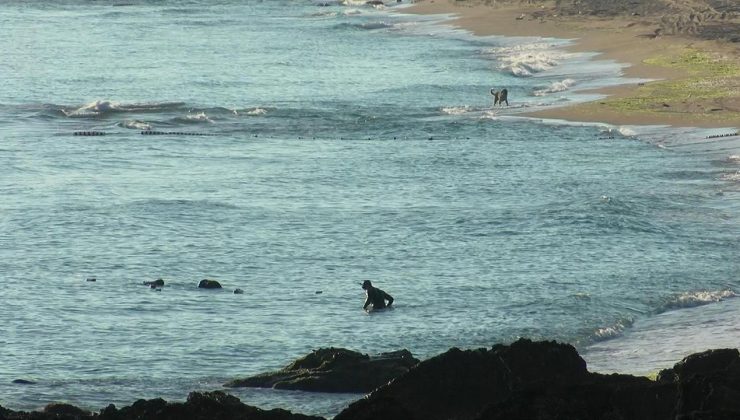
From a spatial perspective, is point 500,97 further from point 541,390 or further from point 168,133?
point 541,390

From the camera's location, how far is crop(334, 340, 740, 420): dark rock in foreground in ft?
36.7

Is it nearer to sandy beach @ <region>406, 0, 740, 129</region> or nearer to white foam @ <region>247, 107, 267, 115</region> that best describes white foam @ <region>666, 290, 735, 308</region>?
sandy beach @ <region>406, 0, 740, 129</region>

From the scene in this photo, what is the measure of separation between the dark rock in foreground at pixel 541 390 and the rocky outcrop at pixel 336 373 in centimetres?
293

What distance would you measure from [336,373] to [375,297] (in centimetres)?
462

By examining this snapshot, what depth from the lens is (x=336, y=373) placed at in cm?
1675

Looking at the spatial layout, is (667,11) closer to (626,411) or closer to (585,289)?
(585,289)

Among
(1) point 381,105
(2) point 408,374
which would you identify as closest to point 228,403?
(2) point 408,374

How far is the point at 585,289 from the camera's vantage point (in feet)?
74.4

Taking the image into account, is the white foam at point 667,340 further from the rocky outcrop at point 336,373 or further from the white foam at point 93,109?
the white foam at point 93,109

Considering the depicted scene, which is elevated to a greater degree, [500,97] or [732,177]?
[732,177]

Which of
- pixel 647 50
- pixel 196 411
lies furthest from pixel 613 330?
pixel 647 50

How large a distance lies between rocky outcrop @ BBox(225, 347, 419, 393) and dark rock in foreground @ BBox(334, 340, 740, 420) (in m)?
2.93

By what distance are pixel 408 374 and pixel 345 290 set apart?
9.83 meters

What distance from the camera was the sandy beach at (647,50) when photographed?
41.3 metres
